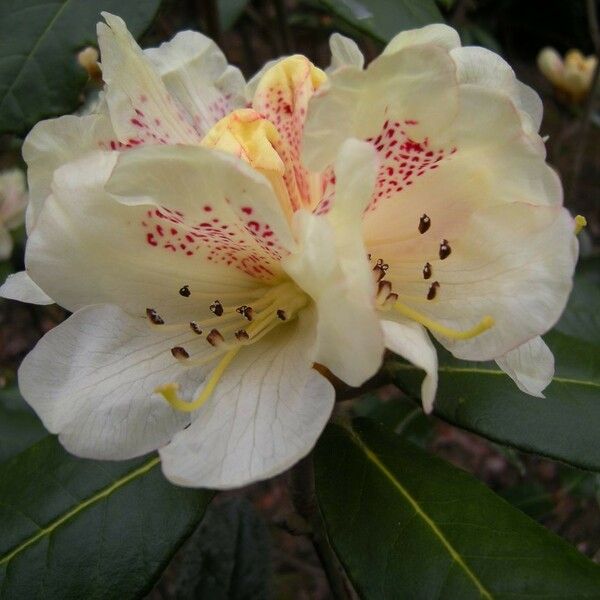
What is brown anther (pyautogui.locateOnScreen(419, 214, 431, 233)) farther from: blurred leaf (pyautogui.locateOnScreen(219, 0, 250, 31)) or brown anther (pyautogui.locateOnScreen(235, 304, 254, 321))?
blurred leaf (pyautogui.locateOnScreen(219, 0, 250, 31))

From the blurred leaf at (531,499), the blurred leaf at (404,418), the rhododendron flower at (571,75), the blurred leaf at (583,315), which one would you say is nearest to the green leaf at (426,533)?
the blurred leaf at (583,315)

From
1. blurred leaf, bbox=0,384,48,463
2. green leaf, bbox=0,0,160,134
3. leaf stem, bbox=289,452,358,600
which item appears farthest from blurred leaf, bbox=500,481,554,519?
green leaf, bbox=0,0,160,134

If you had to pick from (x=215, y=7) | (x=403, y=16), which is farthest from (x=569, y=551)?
(x=215, y=7)

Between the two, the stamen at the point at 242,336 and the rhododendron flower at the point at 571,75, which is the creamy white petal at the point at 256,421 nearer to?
the stamen at the point at 242,336

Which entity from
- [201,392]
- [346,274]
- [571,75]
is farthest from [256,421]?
[571,75]

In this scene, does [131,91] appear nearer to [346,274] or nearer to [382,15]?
[346,274]

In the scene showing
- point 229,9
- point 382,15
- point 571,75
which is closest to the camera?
point 382,15

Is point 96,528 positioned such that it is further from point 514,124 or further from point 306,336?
point 514,124
